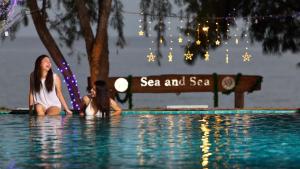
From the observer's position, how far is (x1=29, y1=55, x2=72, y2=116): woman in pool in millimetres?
17938

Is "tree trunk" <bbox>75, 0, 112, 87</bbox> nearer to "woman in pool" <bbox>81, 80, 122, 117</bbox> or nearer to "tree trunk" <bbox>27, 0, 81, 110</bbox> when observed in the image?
"tree trunk" <bbox>27, 0, 81, 110</bbox>

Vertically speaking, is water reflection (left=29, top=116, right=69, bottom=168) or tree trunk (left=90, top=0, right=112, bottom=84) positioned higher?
tree trunk (left=90, top=0, right=112, bottom=84)

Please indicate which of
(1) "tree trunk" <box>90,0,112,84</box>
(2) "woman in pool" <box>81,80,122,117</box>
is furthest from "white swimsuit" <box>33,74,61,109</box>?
(1) "tree trunk" <box>90,0,112,84</box>

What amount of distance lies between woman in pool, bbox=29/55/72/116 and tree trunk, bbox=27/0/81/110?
8.57 metres

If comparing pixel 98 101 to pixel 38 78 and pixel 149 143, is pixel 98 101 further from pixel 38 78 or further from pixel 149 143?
pixel 149 143

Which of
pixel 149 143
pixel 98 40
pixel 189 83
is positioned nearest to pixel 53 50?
pixel 98 40

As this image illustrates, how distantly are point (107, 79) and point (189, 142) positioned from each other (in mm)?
13759

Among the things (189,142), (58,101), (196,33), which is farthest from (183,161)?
(196,33)

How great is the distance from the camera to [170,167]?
10.0 metres

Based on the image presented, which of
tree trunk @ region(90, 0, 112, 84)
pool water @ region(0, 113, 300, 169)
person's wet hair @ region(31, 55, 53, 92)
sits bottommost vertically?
pool water @ region(0, 113, 300, 169)

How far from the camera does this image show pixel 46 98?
18484 millimetres

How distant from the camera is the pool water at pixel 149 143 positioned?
10.6m

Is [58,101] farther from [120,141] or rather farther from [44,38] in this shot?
[44,38]

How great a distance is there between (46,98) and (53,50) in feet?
29.7
